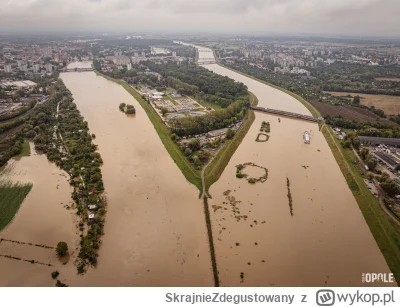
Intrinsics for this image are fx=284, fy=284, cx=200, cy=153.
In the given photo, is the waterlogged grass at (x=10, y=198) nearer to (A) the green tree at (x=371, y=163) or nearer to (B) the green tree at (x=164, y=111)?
(B) the green tree at (x=164, y=111)

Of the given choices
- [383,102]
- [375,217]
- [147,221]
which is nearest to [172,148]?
[147,221]

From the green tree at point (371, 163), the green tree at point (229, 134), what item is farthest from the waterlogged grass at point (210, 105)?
the green tree at point (371, 163)

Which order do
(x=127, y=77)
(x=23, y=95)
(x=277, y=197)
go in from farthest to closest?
(x=127, y=77), (x=23, y=95), (x=277, y=197)

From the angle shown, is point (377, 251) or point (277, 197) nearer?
point (377, 251)
